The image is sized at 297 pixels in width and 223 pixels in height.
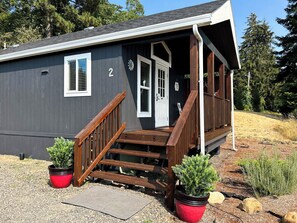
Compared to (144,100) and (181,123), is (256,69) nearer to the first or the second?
(144,100)

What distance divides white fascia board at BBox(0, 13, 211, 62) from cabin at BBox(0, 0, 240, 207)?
2 centimetres

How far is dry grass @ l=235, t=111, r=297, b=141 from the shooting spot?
12906 mm

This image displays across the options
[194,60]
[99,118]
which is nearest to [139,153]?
[99,118]

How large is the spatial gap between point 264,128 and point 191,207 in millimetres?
13119

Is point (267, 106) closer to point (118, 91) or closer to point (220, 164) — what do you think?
point (220, 164)

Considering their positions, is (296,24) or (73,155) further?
(296,24)

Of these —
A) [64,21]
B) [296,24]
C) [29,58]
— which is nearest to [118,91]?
[29,58]

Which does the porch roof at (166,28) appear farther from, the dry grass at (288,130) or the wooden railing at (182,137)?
the dry grass at (288,130)

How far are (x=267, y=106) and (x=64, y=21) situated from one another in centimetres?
2280

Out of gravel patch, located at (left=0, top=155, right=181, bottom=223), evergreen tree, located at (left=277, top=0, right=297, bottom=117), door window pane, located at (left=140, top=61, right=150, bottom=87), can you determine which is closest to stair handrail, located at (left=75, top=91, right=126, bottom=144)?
gravel patch, located at (left=0, top=155, right=181, bottom=223)

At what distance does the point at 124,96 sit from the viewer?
5.68m

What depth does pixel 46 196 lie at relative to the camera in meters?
4.16

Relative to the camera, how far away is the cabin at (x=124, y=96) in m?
4.71

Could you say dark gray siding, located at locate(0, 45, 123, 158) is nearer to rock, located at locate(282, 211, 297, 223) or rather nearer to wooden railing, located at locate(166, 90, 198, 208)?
wooden railing, located at locate(166, 90, 198, 208)
